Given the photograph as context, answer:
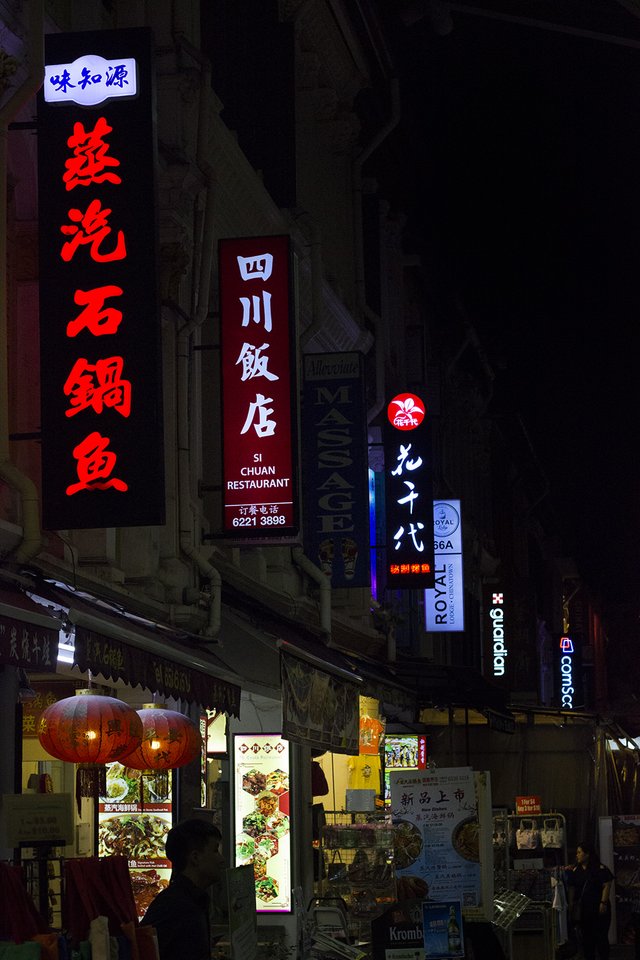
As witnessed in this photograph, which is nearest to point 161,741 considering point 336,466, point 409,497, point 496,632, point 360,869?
point 360,869

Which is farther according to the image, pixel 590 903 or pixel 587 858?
pixel 587 858

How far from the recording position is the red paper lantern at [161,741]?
39.7 feet

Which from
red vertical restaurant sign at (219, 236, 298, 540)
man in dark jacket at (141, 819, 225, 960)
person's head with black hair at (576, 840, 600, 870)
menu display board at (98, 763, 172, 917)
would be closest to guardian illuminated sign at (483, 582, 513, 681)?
person's head with black hair at (576, 840, 600, 870)

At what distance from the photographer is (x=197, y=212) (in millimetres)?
13867

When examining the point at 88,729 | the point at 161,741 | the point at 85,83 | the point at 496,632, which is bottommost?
the point at 161,741

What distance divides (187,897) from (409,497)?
1604 centimetres

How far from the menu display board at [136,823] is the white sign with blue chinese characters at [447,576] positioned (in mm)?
14070

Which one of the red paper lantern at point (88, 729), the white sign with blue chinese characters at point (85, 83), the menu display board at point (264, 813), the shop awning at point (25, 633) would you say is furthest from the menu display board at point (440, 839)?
the white sign with blue chinese characters at point (85, 83)

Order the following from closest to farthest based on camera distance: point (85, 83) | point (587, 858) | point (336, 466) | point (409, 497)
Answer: point (85, 83), point (336, 466), point (409, 497), point (587, 858)

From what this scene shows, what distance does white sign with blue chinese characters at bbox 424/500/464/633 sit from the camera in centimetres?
2739

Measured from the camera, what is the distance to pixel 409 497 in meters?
22.8

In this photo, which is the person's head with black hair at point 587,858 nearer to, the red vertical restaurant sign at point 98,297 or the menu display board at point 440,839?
the menu display board at point 440,839

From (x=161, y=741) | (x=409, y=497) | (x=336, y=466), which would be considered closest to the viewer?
(x=161, y=741)

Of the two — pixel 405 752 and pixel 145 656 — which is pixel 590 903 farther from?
pixel 145 656
